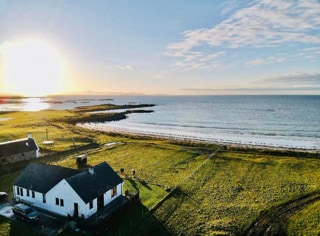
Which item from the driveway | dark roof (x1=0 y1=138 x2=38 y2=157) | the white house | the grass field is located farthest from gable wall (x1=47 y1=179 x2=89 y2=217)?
dark roof (x1=0 y1=138 x2=38 y2=157)

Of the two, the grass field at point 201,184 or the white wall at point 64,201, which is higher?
the white wall at point 64,201

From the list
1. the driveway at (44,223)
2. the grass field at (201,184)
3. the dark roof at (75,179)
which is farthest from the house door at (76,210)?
the grass field at (201,184)

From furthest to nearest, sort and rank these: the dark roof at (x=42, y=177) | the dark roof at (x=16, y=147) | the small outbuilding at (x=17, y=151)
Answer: the dark roof at (x=16, y=147), the small outbuilding at (x=17, y=151), the dark roof at (x=42, y=177)

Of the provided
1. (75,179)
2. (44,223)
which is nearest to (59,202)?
(44,223)

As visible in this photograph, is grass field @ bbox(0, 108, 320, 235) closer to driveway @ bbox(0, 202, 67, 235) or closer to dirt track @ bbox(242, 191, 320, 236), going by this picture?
dirt track @ bbox(242, 191, 320, 236)

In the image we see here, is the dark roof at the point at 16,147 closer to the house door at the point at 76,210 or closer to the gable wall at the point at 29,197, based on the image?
the gable wall at the point at 29,197

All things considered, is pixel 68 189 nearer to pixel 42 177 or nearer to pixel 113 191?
pixel 113 191

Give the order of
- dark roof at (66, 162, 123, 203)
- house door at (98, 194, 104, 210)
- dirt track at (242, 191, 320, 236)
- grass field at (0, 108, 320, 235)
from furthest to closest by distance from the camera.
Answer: house door at (98, 194, 104, 210)
dark roof at (66, 162, 123, 203)
grass field at (0, 108, 320, 235)
dirt track at (242, 191, 320, 236)

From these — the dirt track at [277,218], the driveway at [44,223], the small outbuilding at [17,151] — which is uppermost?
the small outbuilding at [17,151]
